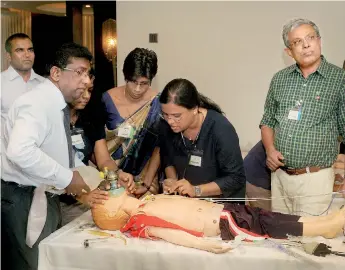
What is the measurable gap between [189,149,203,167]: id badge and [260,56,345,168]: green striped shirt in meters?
0.45

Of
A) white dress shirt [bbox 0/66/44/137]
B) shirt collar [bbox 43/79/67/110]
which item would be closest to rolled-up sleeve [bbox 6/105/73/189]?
shirt collar [bbox 43/79/67/110]

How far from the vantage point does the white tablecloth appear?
1734mm

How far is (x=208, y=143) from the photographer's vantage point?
7.70ft

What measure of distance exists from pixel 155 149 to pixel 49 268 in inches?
42.6

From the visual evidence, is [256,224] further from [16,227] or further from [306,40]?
[16,227]

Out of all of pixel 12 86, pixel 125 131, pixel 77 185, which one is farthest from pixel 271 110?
pixel 12 86

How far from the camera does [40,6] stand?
8.29m

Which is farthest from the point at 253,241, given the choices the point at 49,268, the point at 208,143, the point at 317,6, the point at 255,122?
the point at 317,6

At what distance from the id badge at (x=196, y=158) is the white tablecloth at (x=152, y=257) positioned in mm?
599

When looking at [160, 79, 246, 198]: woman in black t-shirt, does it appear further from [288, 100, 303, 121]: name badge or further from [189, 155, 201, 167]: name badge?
[288, 100, 303, 121]: name badge

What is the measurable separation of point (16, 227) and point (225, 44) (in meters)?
2.77

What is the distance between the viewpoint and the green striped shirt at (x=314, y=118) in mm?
2312

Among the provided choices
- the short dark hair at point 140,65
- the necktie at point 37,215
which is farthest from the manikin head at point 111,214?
the short dark hair at point 140,65

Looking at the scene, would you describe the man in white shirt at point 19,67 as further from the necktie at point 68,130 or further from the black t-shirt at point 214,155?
the black t-shirt at point 214,155
